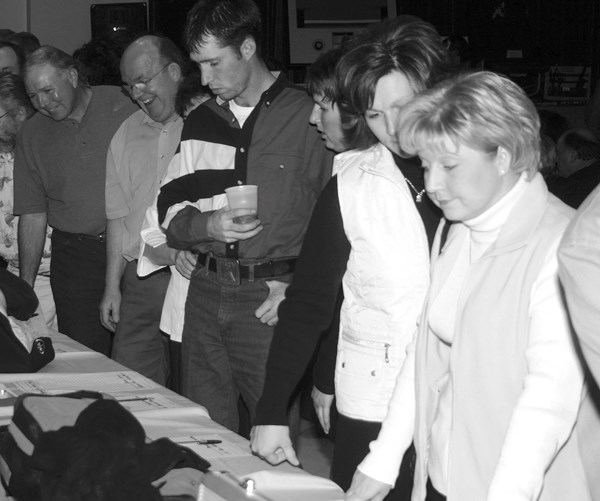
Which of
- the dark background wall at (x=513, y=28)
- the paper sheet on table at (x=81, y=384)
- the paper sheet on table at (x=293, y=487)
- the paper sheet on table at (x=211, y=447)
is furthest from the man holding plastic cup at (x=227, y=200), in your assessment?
the dark background wall at (x=513, y=28)

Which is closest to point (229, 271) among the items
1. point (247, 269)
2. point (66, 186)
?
point (247, 269)

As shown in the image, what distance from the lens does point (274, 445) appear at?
171 centimetres

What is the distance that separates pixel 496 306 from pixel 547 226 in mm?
142

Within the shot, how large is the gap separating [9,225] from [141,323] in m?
0.88

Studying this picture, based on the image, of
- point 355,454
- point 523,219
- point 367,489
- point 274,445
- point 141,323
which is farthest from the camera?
point 141,323

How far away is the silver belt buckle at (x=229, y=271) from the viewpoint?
247 cm

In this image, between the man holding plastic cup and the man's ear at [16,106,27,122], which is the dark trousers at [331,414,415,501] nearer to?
the man holding plastic cup

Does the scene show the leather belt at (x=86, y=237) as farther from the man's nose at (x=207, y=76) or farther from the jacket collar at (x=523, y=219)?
the jacket collar at (x=523, y=219)

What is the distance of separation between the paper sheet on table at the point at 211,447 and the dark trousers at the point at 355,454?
0.19m

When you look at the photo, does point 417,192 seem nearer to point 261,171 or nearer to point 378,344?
point 378,344

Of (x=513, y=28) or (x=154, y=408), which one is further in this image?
(x=513, y=28)

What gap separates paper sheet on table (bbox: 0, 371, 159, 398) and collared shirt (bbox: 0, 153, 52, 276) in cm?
149

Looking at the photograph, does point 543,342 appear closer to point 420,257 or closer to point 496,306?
point 496,306

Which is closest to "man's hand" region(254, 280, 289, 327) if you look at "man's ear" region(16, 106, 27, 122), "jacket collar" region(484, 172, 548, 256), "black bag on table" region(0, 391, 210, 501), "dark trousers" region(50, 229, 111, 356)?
"black bag on table" region(0, 391, 210, 501)
